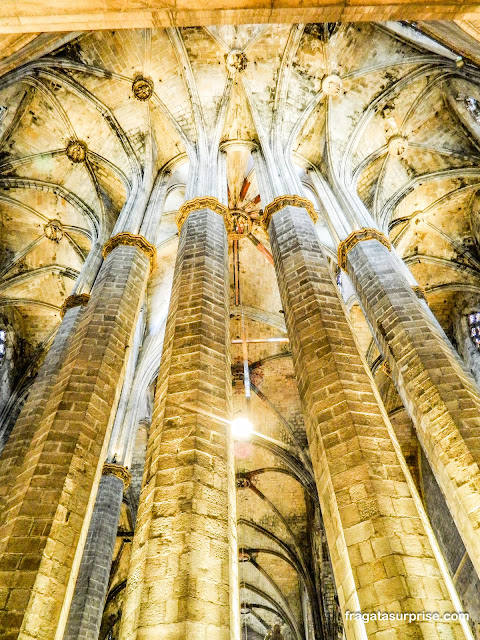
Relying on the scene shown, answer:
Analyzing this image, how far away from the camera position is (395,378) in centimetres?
714

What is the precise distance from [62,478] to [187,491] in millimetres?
1800

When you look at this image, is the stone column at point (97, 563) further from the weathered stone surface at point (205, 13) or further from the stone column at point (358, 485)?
the weathered stone surface at point (205, 13)

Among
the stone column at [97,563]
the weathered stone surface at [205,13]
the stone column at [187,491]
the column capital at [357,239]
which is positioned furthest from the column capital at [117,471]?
the weathered stone surface at [205,13]

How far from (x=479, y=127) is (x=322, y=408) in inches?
429

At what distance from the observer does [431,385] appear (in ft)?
20.6

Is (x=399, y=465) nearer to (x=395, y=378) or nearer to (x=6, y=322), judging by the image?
(x=395, y=378)

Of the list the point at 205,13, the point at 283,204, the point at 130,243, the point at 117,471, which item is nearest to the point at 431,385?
the point at 283,204

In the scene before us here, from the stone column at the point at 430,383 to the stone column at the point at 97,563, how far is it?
20.3 feet

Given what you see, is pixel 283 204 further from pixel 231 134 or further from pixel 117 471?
pixel 117 471

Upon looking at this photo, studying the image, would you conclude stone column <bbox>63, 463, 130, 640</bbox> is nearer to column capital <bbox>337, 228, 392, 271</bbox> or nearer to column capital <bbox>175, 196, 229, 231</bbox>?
column capital <bbox>175, 196, 229, 231</bbox>

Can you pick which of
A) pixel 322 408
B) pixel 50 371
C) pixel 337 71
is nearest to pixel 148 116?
pixel 337 71

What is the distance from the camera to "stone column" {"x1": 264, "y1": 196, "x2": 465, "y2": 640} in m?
3.71

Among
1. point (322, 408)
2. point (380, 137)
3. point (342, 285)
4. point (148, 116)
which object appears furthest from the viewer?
point (342, 285)

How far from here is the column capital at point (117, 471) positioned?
974 cm
